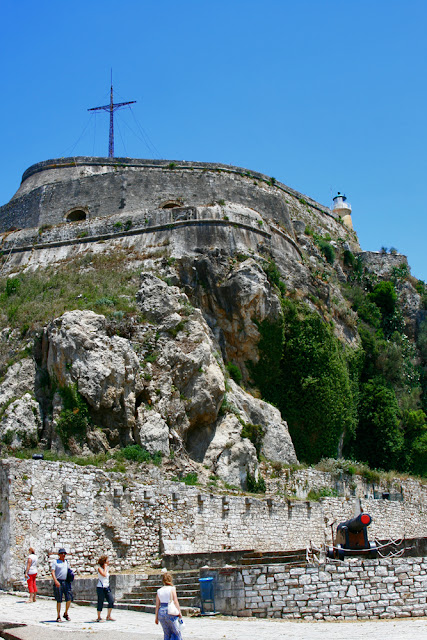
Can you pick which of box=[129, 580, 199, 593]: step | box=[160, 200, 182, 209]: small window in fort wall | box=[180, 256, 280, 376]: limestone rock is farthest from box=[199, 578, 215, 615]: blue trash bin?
box=[160, 200, 182, 209]: small window in fort wall

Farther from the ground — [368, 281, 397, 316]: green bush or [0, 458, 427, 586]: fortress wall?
[368, 281, 397, 316]: green bush

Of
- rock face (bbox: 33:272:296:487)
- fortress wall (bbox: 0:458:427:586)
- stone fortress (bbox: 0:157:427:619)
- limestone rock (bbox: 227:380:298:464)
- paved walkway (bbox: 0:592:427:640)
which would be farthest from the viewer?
limestone rock (bbox: 227:380:298:464)

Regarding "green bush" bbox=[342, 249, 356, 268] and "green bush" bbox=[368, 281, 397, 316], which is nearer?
"green bush" bbox=[368, 281, 397, 316]

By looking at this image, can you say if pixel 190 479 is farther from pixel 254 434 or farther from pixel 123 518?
pixel 254 434

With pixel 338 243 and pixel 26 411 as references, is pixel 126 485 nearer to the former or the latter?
pixel 26 411

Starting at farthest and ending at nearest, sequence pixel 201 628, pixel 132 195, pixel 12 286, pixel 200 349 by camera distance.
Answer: pixel 132 195
pixel 12 286
pixel 200 349
pixel 201 628

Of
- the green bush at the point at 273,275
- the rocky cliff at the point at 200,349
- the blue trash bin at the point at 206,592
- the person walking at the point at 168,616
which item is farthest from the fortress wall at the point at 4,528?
the green bush at the point at 273,275

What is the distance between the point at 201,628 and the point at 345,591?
7.38 feet

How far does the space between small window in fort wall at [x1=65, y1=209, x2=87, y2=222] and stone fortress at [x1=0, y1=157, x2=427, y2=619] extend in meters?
0.06

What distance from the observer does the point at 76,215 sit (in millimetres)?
31969

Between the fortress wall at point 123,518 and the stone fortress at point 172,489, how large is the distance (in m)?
0.03

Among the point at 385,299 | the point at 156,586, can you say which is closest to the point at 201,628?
the point at 156,586

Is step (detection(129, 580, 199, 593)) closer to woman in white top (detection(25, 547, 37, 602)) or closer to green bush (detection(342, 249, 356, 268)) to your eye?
woman in white top (detection(25, 547, 37, 602))

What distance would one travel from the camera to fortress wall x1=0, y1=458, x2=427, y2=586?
14.0 meters
